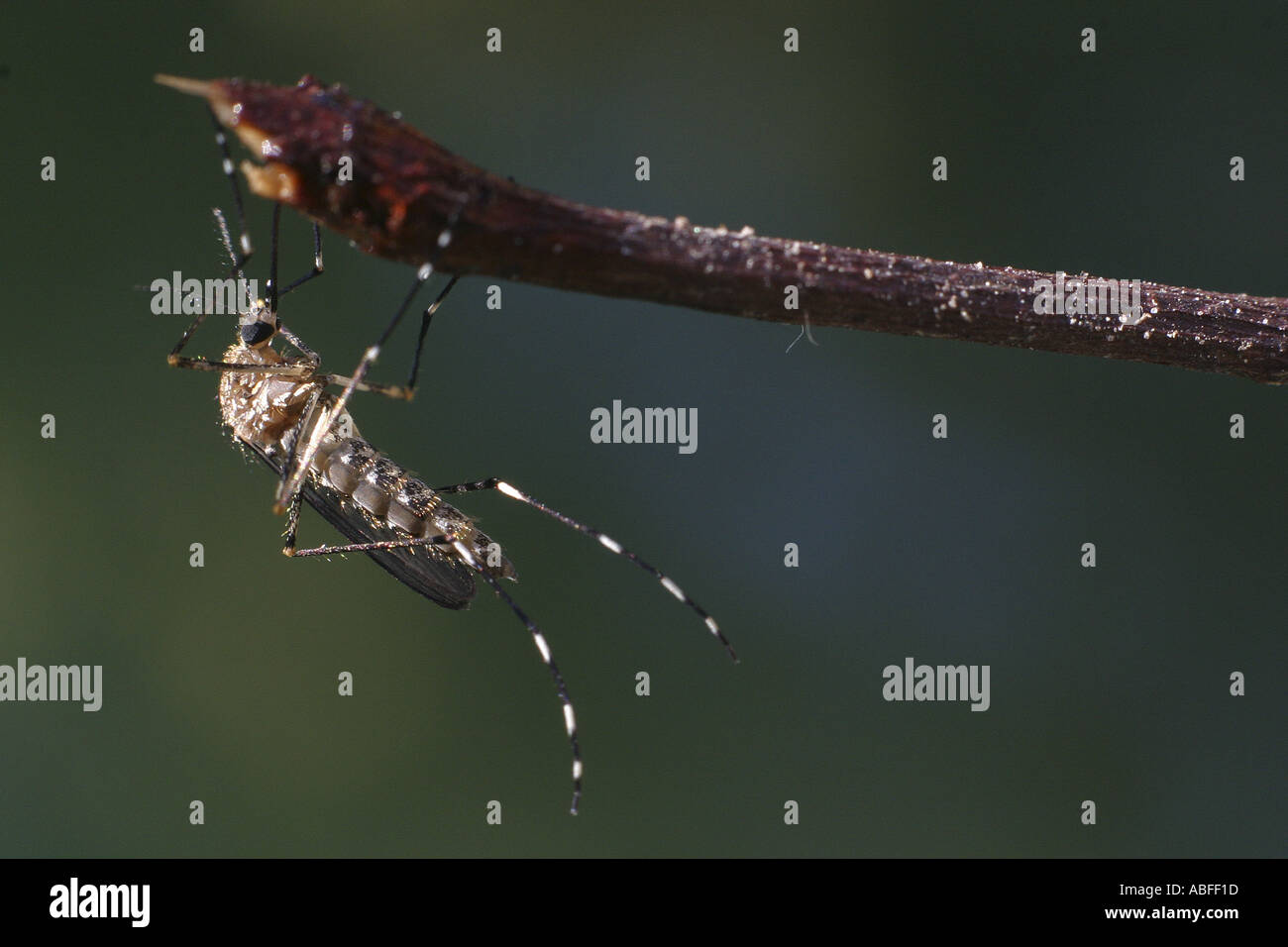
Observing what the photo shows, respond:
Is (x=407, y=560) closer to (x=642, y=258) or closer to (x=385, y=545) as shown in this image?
(x=385, y=545)

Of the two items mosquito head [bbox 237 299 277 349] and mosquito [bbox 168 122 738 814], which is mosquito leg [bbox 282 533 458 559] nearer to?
A: mosquito [bbox 168 122 738 814]

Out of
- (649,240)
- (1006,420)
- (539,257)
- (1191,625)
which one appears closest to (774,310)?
(649,240)

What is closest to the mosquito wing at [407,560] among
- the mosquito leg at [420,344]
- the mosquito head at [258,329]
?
the mosquito head at [258,329]

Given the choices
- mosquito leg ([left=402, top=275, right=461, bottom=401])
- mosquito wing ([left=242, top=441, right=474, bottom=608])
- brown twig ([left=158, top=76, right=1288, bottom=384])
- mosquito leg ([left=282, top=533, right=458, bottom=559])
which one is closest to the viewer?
brown twig ([left=158, top=76, right=1288, bottom=384])

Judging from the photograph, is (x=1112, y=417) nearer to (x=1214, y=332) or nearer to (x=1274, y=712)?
(x=1274, y=712)

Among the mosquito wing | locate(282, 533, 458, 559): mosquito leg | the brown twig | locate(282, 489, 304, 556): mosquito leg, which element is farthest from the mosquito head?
the brown twig

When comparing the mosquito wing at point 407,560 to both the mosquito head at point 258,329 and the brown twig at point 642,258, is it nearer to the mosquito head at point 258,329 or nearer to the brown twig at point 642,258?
the mosquito head at point 258,329
